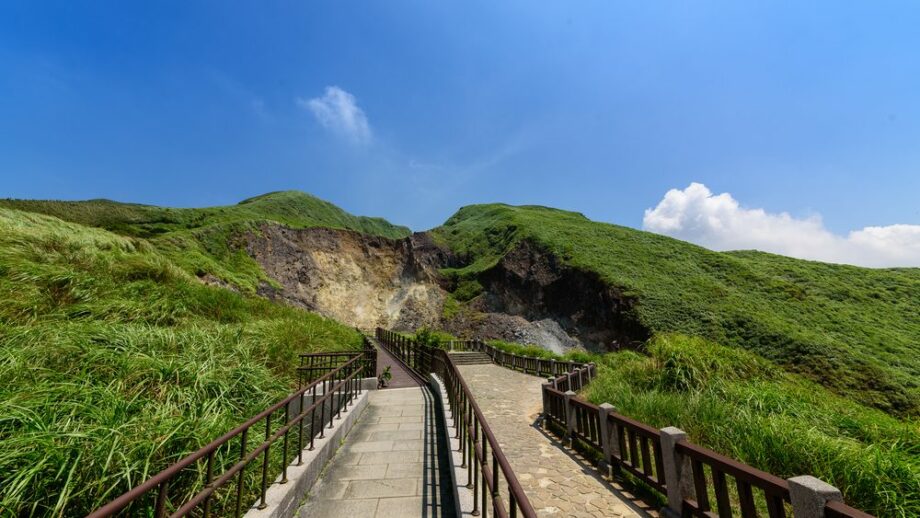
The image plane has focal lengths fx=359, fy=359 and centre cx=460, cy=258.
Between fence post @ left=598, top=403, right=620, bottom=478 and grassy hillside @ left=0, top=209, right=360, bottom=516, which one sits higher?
grassy hillside @ left=0, top=209, right=360, bottom=516

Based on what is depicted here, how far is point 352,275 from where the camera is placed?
47.7 m

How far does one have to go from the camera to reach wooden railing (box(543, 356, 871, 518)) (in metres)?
3.19

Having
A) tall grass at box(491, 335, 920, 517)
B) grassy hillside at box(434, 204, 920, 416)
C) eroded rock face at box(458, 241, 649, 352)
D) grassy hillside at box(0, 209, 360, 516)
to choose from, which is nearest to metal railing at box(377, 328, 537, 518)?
grassy hillside at box(0, 209, 360, 516)

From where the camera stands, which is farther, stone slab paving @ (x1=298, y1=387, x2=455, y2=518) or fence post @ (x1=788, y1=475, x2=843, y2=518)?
stone slab paving @ (x1=298, y1=387, x2=455, y2=518)

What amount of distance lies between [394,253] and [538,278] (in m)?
20.4

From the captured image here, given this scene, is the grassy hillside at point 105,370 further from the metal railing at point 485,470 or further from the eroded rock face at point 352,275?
the eroded rock face at point 352,275

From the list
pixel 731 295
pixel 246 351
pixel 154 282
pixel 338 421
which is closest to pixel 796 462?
pixel 338 421

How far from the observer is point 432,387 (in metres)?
11.4

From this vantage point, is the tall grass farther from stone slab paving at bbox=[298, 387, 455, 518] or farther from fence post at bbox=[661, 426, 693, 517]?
stone slab paving at bbox=[298, 387, 455, 518]

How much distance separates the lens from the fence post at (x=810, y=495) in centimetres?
294

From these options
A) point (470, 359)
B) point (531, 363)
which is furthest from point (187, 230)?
point (531, 363)

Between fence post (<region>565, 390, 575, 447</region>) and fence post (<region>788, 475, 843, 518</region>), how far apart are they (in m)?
4.53

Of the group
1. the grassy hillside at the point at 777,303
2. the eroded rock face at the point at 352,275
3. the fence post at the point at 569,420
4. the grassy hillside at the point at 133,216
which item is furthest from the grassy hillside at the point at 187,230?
the grassy hillside at the point at 777,303

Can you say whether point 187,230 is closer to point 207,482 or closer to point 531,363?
point 531,363
